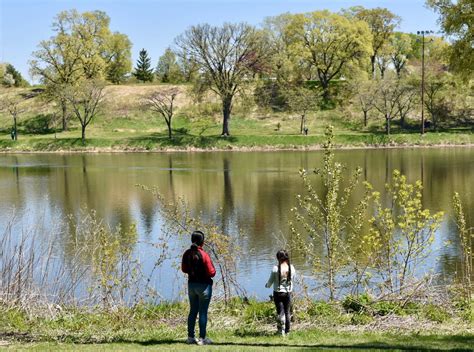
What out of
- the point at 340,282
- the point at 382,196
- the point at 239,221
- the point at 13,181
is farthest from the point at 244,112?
the point at 340,282

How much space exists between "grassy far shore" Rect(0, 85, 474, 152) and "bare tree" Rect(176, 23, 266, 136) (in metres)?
5.95

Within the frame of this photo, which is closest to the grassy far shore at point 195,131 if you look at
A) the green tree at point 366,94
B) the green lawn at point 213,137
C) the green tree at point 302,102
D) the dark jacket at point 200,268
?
the green lawn at point 213,137

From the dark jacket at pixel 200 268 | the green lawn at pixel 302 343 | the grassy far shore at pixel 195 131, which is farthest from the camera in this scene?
the grassy far shore at pixel 195 131

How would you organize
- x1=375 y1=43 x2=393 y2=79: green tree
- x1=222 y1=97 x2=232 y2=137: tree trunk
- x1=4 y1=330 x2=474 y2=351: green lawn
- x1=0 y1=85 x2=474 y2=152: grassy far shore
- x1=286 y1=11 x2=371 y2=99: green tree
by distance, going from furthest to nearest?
x1=375 y1=43 x2=393 y2=79: green tree
x1=286 y1=11 x2=371 y2=99: green tree
x1=222 y1=97 x2=232 y2=137: tree trunk
x1=0 y1=85 x2=474 y2=152: grassy far shore
x1=4 y1=330 x2=474 y2=351: green lawn

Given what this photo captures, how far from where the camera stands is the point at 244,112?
86500 millimetres

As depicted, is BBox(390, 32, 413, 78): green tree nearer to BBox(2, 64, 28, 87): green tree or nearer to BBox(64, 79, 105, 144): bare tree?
BBox(64, 79, 105, 144): bare tree

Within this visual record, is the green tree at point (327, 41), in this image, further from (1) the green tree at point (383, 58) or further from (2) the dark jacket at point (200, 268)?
(2) the dark jacket at point (200, 268)

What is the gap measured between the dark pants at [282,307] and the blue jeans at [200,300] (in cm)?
144

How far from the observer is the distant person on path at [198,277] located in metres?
10.7

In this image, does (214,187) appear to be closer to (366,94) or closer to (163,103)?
(366,94)

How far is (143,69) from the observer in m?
111

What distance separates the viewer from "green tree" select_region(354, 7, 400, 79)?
3880 inches

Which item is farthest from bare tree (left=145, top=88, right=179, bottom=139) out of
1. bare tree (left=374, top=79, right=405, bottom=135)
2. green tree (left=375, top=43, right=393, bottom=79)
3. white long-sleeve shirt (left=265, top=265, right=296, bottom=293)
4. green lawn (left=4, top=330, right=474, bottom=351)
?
green lawn (left=4, top=330, right=474, bottom=351)

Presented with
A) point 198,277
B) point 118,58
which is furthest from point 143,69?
point 198,277
